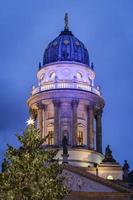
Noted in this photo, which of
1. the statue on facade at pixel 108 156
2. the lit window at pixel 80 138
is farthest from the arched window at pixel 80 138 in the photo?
the statue on facade at pixel 108 156

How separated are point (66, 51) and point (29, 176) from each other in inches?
1948

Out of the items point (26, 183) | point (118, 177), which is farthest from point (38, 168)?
point (118, 177)

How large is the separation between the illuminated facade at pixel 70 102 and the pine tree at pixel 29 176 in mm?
40790

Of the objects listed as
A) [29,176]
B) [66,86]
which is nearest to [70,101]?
[66,86]

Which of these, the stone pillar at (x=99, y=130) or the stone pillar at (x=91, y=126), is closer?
the stone pillar at (x=91, y=126)

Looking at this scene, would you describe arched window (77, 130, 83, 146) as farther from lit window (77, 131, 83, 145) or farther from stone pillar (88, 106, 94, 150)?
stone pillar (88, 106, 94, 150)

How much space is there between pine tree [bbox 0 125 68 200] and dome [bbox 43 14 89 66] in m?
47.2

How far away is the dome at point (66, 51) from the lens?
88938 mm

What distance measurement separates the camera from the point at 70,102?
8631cm

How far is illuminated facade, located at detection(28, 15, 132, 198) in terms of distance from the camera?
278 ft

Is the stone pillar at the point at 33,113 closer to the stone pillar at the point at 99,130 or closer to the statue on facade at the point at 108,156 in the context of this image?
the stone pillar at the point at 99,130

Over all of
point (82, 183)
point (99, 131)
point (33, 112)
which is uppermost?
point (33, 112)

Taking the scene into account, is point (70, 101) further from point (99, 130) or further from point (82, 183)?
point (82, 183)

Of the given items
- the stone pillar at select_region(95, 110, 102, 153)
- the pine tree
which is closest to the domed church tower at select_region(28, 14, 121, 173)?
the stone pillar at select_region(95, 110, 102, 153)
